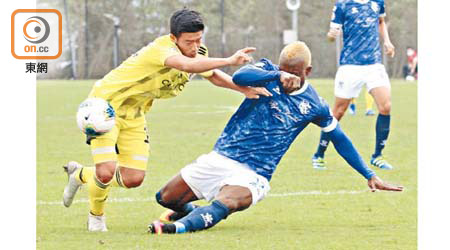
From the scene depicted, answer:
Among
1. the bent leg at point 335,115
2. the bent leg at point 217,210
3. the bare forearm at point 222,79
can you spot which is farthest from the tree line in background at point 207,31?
the bent leg at point 217,210

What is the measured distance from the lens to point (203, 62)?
22.5 ft

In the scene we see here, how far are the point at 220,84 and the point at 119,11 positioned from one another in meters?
38.3

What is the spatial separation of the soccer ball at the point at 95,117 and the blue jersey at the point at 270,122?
3.03ft

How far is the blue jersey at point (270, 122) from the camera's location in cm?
745

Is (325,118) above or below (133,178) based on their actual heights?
above

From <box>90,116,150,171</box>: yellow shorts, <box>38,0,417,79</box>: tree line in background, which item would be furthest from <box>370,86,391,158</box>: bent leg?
<box>38,0,417,79</box>: tree line in background

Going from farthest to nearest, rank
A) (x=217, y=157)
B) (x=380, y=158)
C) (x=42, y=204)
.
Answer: (x=380, y=158), (x=42, y=204), (x=217, y=157)

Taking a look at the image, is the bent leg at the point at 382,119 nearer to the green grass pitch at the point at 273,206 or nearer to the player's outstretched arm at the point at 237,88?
the green grass pitch at the point at 273,206

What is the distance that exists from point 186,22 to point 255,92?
75 cm

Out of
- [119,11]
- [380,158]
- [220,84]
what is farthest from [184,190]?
[119,11]

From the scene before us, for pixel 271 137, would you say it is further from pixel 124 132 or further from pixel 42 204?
pixel 42 204

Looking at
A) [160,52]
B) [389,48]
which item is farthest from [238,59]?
[389,48]

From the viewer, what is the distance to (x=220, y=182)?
24.4 feet

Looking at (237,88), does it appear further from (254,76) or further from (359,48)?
(359,48)
